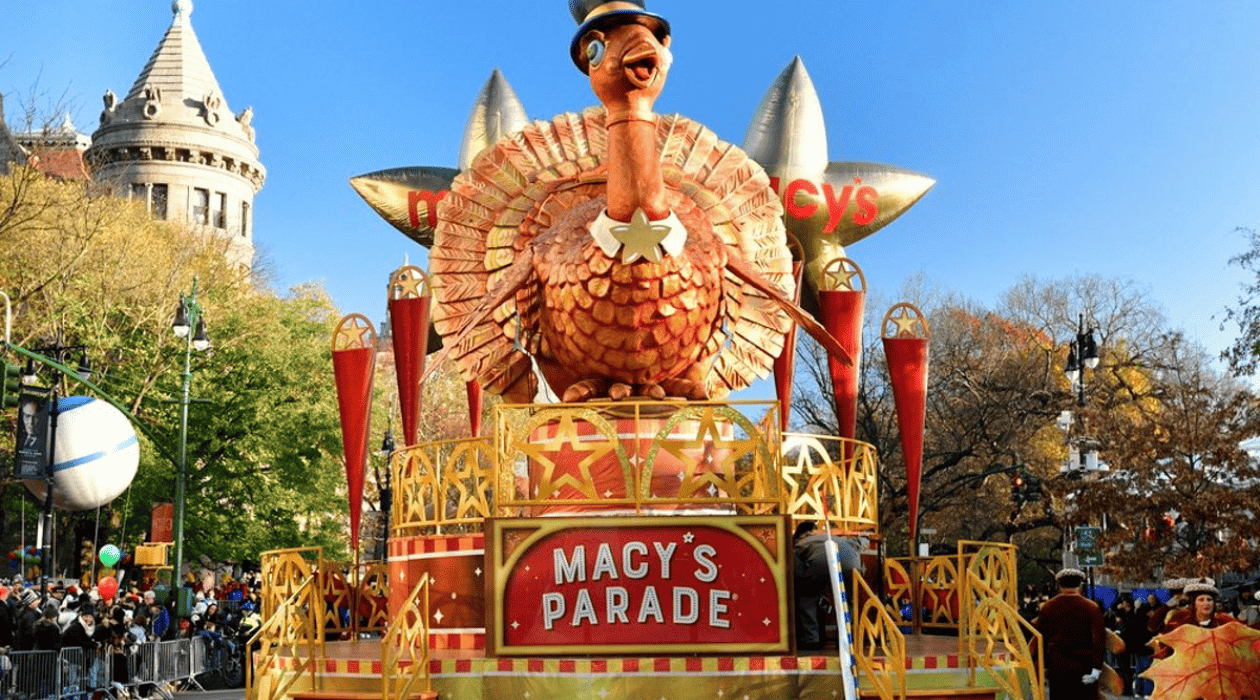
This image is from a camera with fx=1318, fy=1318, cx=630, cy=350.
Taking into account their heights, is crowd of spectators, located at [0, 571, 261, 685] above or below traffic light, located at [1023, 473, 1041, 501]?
below

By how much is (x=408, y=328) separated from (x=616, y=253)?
12.0 feet

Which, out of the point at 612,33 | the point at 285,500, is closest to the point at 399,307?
the point at 612,33

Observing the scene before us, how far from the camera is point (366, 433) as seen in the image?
12.7 m

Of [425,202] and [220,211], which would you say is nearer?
[425,202]

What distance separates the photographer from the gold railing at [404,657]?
8086 mm

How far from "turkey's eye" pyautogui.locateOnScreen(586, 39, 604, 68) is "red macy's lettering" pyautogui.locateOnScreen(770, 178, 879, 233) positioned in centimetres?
734

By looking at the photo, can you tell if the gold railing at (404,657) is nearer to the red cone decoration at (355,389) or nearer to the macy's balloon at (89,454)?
the red cone decoration at (355,389)

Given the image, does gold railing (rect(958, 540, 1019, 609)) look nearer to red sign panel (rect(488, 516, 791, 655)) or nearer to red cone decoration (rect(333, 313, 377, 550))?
red sign panel (rect(488, 516, 791, 655))

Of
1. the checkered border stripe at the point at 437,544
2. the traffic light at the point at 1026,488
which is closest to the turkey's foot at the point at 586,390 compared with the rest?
the checkered border stripe at the point at 437,544

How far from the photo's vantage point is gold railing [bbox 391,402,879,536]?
9.03 metres

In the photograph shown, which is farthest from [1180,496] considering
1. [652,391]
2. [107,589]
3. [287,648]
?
[107,589]

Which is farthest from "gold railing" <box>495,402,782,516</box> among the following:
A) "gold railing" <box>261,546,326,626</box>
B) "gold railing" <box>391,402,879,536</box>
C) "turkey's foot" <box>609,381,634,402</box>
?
"gold railing" <box>261,546,326,626</box>

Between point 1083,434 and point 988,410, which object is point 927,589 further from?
point 988,410

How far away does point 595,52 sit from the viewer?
399 inches
